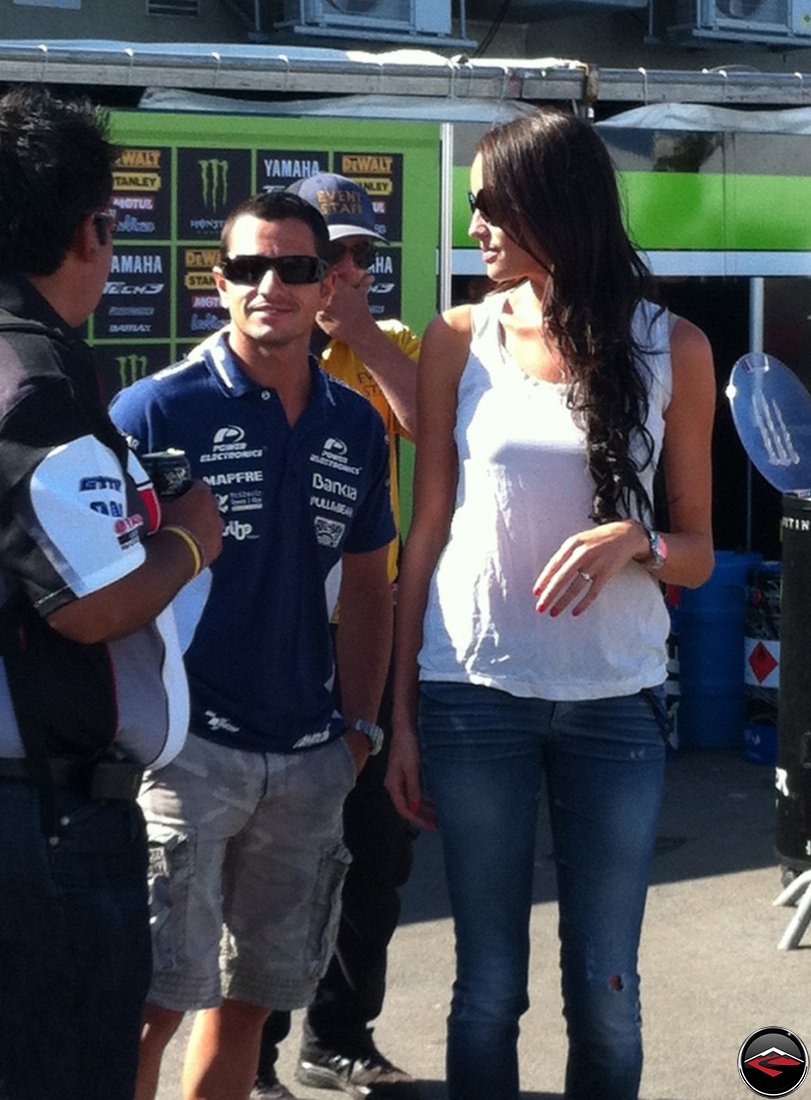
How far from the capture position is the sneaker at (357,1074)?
411cm

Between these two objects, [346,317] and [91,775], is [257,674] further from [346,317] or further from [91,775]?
[346,317]

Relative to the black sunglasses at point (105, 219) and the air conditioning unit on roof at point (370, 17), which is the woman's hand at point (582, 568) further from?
the air conditioning unit on roof at point (370, 17)

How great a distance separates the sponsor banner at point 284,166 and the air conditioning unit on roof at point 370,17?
12043 millimetres

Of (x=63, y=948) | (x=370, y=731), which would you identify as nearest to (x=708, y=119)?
(x=370, y=731)

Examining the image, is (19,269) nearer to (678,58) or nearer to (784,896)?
(784,896)

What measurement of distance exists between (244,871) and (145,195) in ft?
12.0

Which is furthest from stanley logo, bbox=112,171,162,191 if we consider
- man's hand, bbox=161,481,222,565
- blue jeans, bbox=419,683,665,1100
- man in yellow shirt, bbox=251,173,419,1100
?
man's hand, bbox=161,481,222,565

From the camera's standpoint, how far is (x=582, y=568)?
2.85m

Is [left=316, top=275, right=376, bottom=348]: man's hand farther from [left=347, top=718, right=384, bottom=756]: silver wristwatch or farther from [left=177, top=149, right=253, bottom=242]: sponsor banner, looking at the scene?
[left=177, top=149, right=253, bottom=242]: sponsor banner

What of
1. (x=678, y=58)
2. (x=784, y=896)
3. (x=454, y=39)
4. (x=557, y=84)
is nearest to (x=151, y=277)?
(x=557, y=84)

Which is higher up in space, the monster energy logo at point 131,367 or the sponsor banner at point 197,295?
the sponsor banner at point 197,295

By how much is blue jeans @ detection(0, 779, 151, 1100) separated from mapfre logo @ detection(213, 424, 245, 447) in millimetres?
1037

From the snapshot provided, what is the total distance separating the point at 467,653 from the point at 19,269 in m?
1.00

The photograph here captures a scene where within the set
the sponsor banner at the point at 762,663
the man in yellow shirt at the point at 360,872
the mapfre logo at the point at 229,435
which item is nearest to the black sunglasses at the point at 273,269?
the mapfre logo at the point at 229,435
